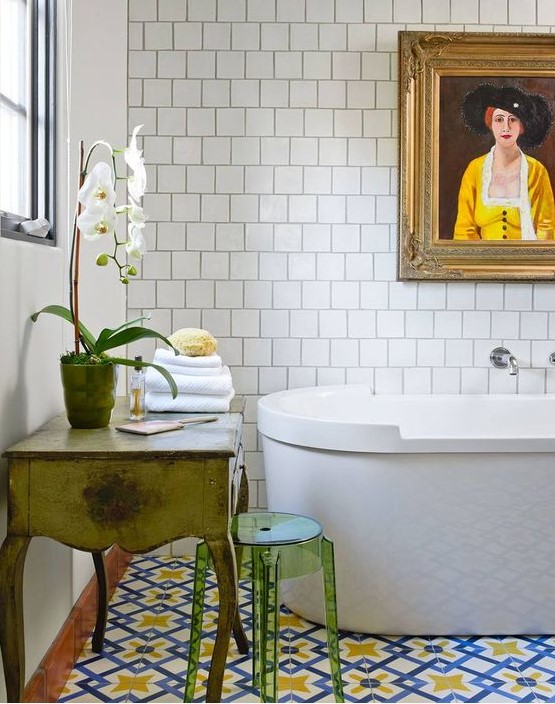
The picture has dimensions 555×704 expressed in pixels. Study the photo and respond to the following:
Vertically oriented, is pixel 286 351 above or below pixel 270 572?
above

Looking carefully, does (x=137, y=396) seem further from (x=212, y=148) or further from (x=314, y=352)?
(x=212, y=148)

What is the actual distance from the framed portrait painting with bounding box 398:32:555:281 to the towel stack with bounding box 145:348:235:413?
63.4 inches

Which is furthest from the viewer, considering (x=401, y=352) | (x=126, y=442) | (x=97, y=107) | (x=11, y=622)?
(x=401, y=352)

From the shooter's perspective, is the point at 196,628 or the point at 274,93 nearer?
the point at 196,628

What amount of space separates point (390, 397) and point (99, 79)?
181 cm

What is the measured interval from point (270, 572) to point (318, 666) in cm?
60

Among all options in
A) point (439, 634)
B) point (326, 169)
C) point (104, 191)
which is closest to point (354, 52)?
point (326, 169)

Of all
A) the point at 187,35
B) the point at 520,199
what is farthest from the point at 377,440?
the point at 187,35

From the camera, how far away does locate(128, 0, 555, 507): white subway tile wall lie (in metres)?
3.89

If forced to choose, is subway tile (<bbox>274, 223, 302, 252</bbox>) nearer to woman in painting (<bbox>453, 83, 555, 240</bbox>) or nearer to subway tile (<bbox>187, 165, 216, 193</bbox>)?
subway tile (<bbox>187, 165, 216, 193</bbox>)

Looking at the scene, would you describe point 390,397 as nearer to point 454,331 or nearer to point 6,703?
point 454,331

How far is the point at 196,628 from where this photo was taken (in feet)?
7.93

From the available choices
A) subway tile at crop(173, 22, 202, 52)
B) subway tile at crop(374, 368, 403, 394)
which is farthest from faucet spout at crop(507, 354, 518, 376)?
subway tile at crop(173, 22, 202, 52)

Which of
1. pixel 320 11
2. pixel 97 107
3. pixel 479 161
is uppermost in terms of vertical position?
pixel 320 11
